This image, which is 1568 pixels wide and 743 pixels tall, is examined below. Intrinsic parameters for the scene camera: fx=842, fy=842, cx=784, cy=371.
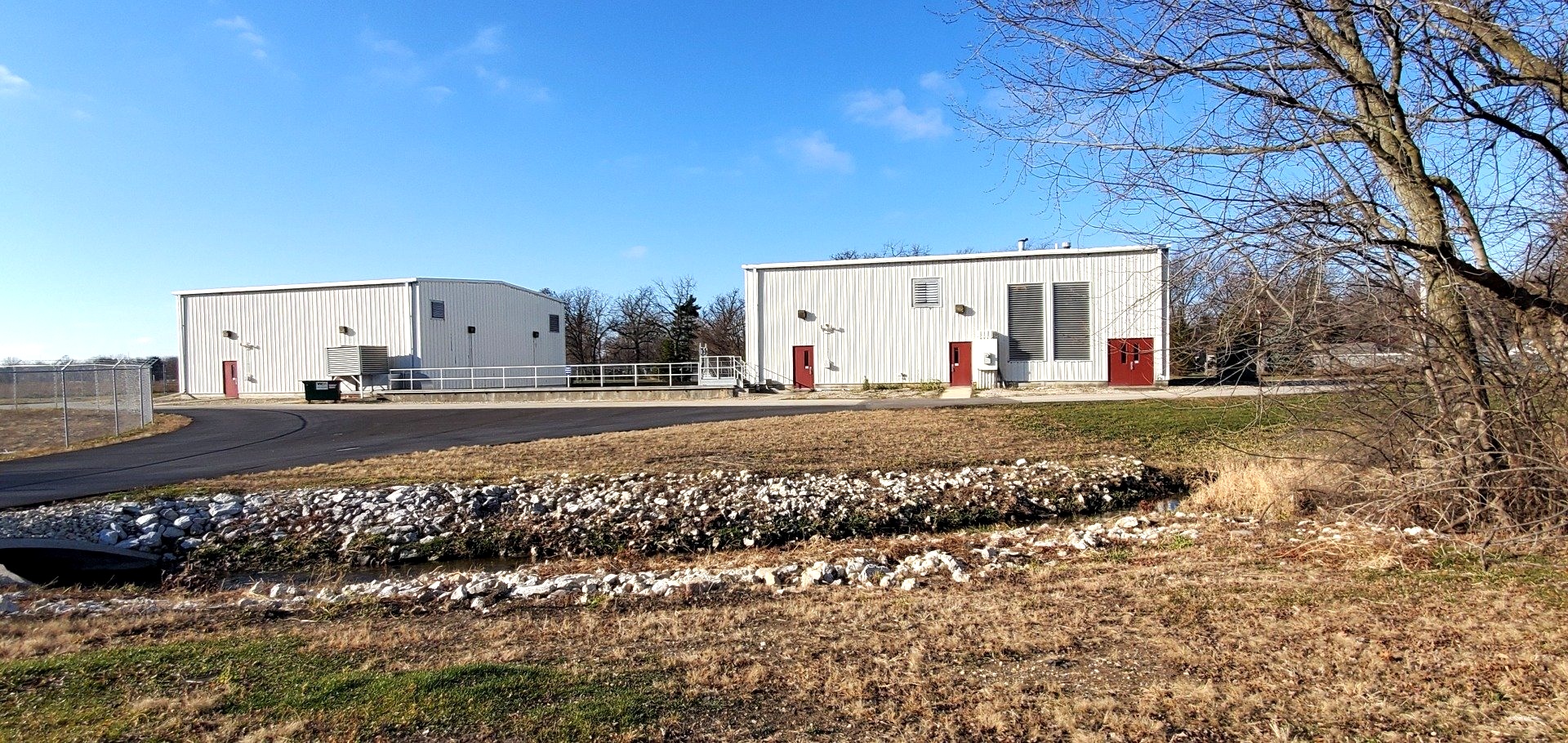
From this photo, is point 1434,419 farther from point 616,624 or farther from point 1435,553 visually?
point 616,624

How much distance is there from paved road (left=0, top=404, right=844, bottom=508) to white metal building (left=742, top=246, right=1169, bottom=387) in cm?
758

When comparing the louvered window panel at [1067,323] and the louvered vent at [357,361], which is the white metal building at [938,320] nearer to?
the louvered window panel at [1067,323]

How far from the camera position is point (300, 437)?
21.5 metres

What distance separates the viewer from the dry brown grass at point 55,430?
1923 centimetres

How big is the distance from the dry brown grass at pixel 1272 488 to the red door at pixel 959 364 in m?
22.9

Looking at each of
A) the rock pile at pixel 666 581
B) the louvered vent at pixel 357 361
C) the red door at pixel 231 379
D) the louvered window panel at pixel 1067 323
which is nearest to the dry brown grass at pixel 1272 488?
the rock pile at pixel 666 581

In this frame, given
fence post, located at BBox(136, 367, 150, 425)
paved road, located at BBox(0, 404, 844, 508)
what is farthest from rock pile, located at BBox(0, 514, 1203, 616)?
fence post, located at BBox(136, 367, 150, 425)

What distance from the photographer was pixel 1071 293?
1340 inches

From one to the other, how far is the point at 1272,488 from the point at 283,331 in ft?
144

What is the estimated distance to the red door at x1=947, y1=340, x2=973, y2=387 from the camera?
34625mm

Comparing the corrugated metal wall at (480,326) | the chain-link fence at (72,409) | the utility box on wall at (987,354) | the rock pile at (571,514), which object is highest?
the corrugated metal wall at (480,326)

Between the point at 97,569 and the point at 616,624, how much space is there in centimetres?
710

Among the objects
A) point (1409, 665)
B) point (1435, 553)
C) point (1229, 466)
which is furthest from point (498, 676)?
point (1229, 466)

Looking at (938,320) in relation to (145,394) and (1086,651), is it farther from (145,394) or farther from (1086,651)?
(1086,651)
